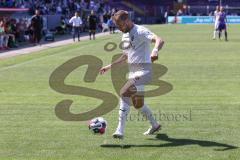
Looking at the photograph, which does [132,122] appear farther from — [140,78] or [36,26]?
[36,26]

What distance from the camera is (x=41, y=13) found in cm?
5253

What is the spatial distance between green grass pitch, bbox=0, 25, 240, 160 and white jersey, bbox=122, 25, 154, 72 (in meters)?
1.36

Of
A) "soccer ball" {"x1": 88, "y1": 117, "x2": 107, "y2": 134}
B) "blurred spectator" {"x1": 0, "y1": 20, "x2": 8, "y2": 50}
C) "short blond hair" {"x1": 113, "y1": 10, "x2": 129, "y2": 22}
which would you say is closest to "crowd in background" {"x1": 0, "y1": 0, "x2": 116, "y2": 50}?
"blurred spectator" {"x1": 0, "y1": 20, "x2": 8, "y2": 50}

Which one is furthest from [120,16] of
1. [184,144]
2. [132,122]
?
[132,122]

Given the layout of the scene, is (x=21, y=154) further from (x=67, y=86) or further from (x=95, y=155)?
(x=67, y=86)

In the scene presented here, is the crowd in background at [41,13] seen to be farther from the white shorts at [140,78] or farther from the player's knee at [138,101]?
the white shorts at [140,78]

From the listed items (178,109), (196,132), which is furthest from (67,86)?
(196,132)

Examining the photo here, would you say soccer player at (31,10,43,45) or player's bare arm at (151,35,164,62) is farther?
soccer player at (31,10,43,45)

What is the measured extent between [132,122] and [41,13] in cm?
4159

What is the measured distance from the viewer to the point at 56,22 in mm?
54469

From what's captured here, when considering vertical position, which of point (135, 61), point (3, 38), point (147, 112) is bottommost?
point (3, 38)

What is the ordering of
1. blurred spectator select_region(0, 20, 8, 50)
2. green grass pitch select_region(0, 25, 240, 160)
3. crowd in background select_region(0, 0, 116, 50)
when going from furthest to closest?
crowd in background select_region(0, 0, 116, 50)
blurred spectator select_region(0, 20, 8, 50)
green grass pitch select_region(0, 25, 240, 160)

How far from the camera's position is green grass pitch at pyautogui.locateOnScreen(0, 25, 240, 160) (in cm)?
940

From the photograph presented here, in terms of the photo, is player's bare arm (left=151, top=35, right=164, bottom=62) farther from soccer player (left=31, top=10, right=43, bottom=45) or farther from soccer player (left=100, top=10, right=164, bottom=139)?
soccer player (left=31, top=10, right=43, bottom=45)
